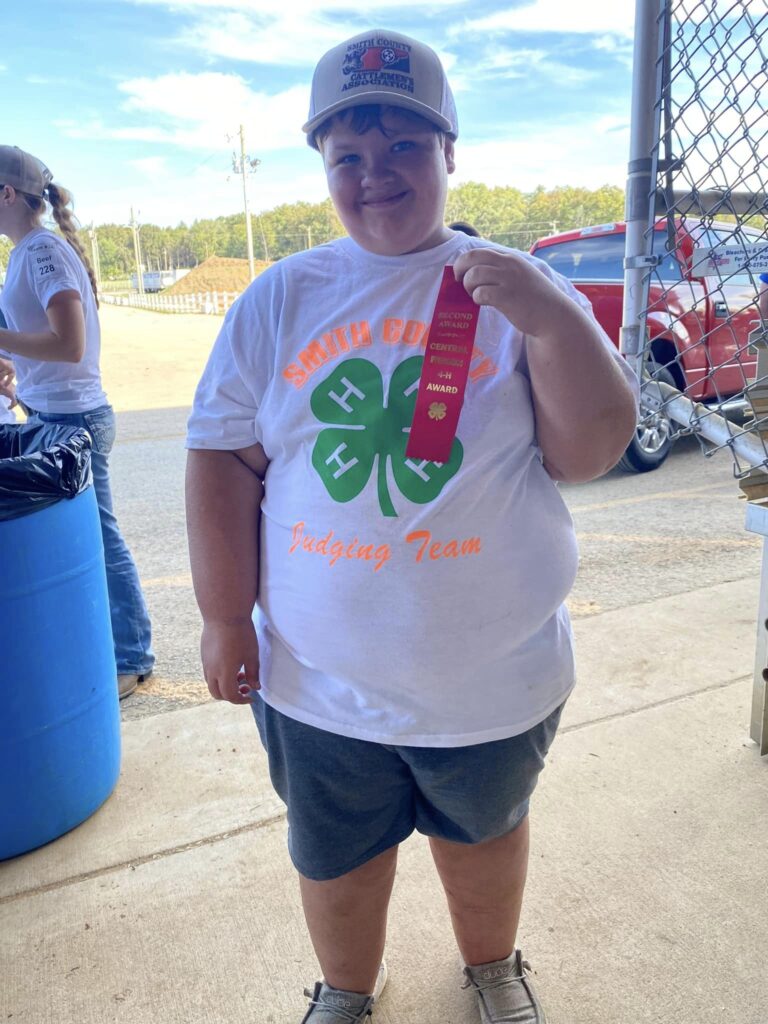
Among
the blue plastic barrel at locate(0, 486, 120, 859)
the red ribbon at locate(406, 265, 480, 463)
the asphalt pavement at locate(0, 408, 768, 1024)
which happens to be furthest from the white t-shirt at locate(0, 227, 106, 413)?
the red ribbon at locate(406, 265, 480, 463)

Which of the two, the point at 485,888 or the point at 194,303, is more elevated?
the point at 194,303

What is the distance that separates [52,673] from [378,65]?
1575 mm

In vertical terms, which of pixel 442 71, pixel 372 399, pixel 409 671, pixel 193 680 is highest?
pixel 442 71

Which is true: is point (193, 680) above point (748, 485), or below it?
below

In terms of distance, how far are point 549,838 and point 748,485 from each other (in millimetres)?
1018

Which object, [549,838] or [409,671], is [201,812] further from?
[409,671]

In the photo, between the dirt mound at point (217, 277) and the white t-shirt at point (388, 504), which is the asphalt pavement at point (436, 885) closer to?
the white t-shirt at point (388, 504)

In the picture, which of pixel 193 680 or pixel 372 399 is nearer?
pixel 372 399

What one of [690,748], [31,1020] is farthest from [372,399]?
[690,748]

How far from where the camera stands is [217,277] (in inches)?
2549

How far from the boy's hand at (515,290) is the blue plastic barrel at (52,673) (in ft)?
4.30

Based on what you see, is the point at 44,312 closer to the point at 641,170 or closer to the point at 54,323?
the point at 54,323

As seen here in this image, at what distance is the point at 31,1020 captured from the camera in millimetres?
1615

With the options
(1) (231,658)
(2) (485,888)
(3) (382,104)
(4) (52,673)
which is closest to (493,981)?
(2) (485,888)
